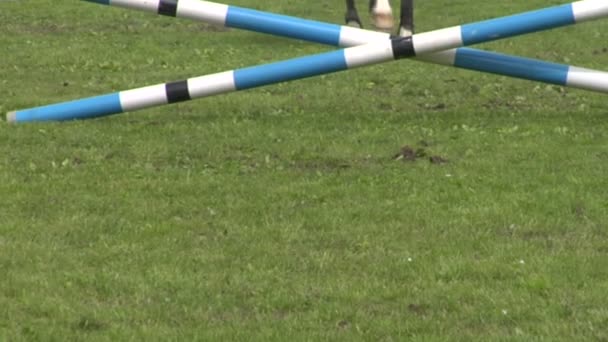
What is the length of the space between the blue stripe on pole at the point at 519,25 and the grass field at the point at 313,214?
741 millimetres

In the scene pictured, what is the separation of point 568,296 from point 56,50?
10.9m

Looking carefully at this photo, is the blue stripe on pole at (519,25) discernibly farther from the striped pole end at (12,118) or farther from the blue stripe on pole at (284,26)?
the striped pole end at (12,118)

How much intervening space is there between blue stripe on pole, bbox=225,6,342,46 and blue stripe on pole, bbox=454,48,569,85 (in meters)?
0.96

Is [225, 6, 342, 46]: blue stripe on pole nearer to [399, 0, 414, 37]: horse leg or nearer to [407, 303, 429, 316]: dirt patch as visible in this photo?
[399, 0, 414, 37]: horse leg

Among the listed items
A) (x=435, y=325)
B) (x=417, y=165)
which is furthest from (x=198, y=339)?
(x=417, y=165)

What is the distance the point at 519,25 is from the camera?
1008 cm

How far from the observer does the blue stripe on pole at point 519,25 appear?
393 inches

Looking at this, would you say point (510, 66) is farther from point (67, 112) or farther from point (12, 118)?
point (12, 118)

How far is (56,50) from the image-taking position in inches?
640

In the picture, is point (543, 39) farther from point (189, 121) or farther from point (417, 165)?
point (417, 165)

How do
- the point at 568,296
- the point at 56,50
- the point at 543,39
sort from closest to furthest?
the point at 568,296 → the point at 56,50 → the point at 543,39

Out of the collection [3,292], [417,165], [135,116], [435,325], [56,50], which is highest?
[435,325]

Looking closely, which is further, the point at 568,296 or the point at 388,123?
the point at 388,123

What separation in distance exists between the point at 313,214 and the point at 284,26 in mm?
3254
